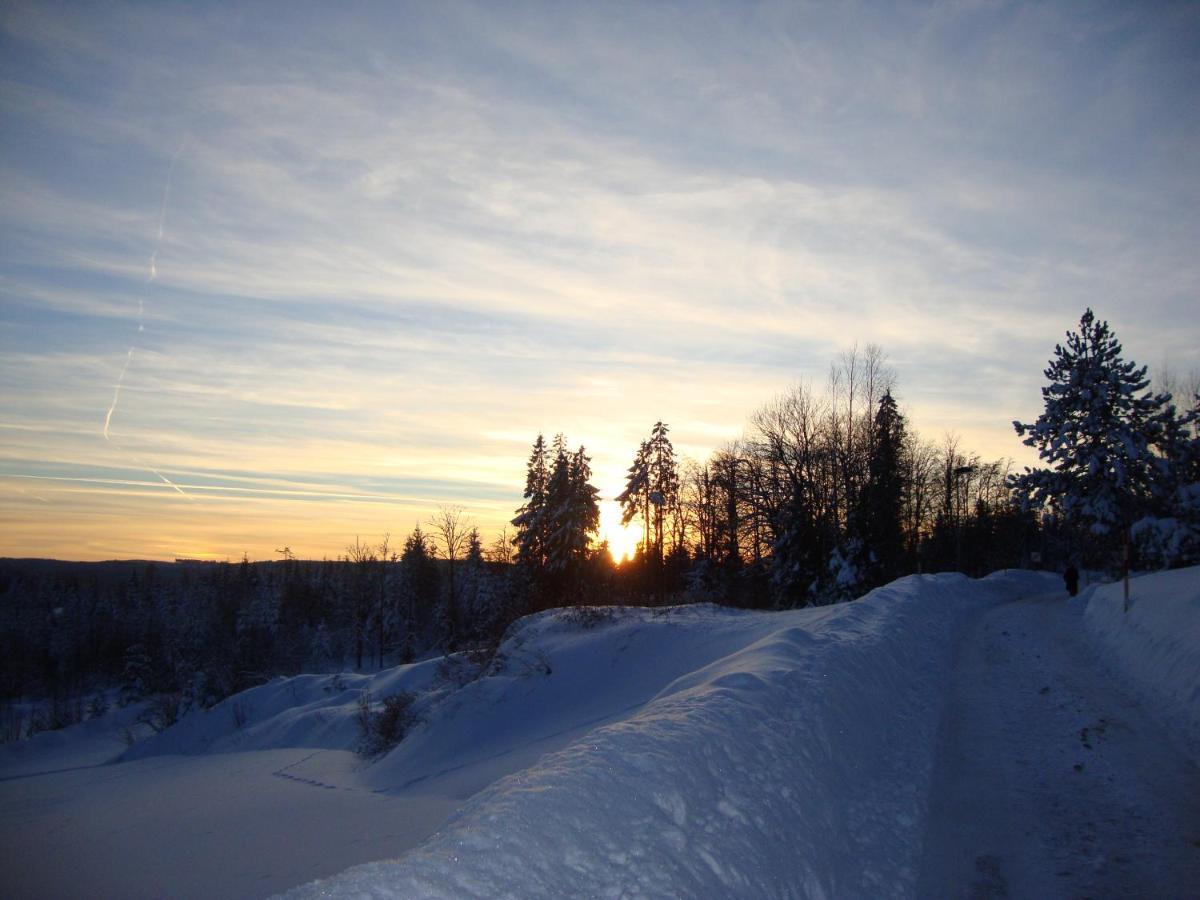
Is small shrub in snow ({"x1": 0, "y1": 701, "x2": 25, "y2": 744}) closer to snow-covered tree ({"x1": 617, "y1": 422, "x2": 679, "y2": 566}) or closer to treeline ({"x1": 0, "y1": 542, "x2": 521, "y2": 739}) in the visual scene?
treeline ({"x1": 0, "y1": 542, "x2": 521, "y2": 739})

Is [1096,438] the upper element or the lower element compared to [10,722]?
upper

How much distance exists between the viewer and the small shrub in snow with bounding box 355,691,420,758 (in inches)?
661

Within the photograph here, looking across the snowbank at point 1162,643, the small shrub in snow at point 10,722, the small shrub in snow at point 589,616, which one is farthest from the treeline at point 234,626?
the snowbank at point 1162,643

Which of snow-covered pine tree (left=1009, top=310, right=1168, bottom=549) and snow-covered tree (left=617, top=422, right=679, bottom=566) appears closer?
snow-covered pine tree (left=1009, top=310, right=1168, bottom=549)

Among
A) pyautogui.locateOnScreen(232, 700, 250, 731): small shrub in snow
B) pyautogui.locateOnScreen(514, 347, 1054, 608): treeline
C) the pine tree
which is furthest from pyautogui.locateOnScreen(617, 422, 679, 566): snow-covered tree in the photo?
pyautogui.locateOnScreen(232, 700, 250, 731): small shrub in snow

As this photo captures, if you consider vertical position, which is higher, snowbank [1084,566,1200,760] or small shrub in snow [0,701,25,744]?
snowbank [1084,566,1200,760]

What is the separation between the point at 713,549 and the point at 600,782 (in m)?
51.0

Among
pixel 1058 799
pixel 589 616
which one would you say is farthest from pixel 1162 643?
pixel 589 616

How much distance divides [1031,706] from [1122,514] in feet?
94.4

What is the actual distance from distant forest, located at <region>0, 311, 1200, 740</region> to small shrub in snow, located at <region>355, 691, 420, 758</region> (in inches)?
117

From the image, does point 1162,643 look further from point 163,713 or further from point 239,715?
point 163,713

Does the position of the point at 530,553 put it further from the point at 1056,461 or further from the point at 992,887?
the point at 992,887

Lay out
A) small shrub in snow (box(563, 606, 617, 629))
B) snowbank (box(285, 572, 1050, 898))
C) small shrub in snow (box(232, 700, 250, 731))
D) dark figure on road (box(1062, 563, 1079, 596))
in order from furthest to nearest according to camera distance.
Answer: dark figure on road (box(1062, 563, 1079, 596)) → small shrub in snow (box(232, 700, 250, 731)) → small shrub in snow (box(563, 606, 617, 629)) → snowbank (box(285, 572, 1050, 898))

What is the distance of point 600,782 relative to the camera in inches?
178
